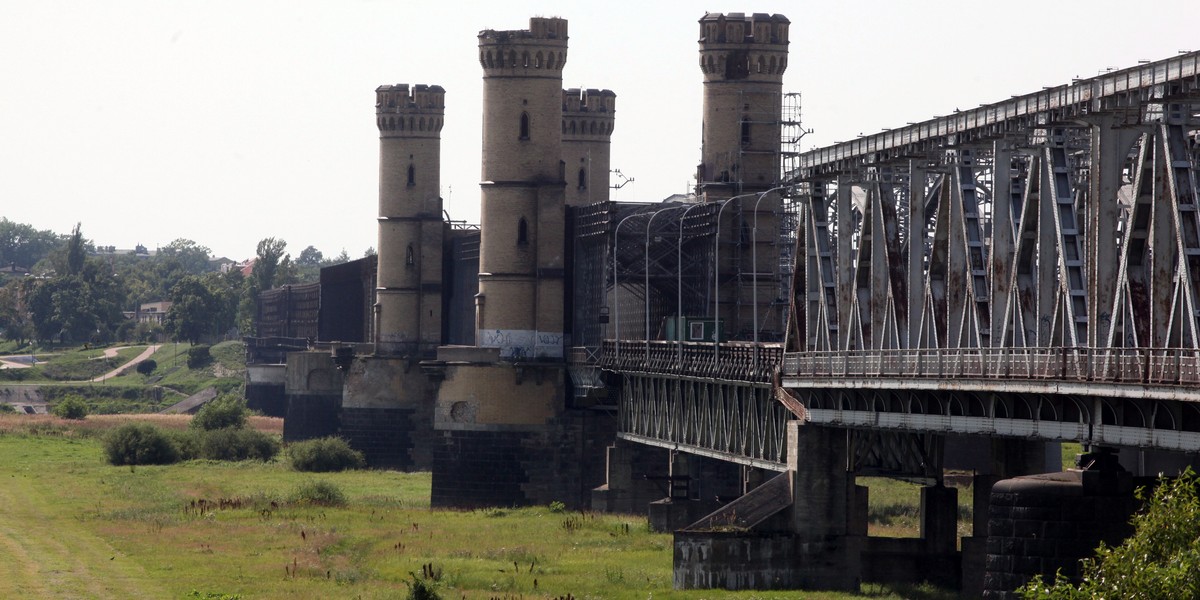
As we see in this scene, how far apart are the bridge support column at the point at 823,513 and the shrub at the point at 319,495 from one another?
1204 inches

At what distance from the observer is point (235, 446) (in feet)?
393

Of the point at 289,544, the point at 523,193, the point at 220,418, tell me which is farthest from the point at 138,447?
the point at 289,544

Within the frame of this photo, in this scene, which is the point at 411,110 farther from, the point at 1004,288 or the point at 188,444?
the point at 1004,288

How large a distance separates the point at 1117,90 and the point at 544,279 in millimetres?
50219

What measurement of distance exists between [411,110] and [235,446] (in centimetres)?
2022

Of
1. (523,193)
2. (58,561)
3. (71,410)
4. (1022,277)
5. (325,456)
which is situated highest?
(523,193)

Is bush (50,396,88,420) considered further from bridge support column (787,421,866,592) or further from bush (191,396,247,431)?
bridge support column (787,421,866,592)

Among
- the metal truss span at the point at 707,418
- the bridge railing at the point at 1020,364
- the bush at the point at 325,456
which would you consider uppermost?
the bridge railing at the point at 1020,364

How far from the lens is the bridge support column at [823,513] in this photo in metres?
59.3

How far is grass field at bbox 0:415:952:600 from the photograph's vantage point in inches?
2285

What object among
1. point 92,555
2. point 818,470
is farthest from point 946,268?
point 92,555

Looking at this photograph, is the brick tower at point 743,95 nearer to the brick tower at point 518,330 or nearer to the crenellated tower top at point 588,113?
the brick tower at point 518,330

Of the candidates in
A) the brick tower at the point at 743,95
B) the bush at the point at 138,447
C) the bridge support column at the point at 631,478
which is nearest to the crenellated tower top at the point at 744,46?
the brick tower at the point at 743,95

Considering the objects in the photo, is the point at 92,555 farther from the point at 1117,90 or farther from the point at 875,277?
the point at 1117,90
